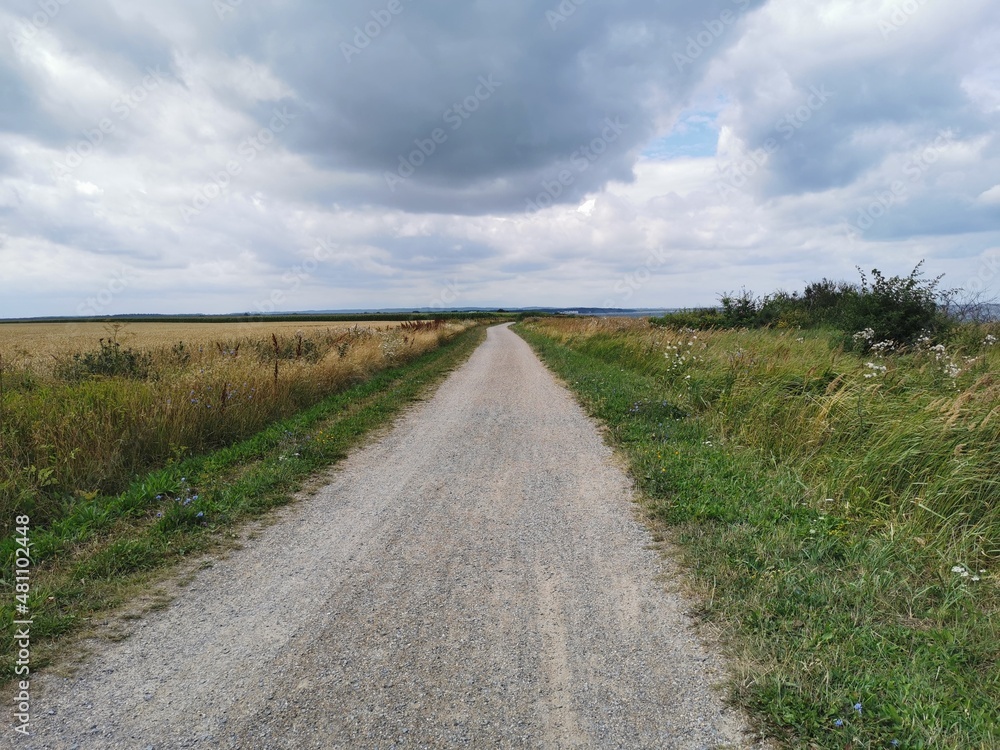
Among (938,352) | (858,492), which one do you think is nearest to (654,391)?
(938,352)

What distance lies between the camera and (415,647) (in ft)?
9.61

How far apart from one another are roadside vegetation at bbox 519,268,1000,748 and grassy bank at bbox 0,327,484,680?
12.7 ft

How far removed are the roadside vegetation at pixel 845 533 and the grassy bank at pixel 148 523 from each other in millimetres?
3872

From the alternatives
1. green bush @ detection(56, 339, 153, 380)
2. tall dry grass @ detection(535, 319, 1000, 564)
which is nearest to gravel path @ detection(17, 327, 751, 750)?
tall dry grass @ detection(535, 319, 1000, 564)

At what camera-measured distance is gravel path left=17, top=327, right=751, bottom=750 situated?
93.1 inches

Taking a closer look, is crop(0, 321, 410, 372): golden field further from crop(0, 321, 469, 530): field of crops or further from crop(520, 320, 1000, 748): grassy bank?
crop(520, 320, 1000, 748): grassy bank

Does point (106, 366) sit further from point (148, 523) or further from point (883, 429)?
point (883, 429)

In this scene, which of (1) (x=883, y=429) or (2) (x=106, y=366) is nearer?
(1) (x=883, y=429)

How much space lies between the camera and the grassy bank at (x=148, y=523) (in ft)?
10.9

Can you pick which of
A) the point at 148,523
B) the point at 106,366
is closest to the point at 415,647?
the point at 148,523

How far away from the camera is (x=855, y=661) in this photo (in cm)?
272

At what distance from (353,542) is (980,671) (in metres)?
4.08

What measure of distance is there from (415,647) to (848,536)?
357 cm

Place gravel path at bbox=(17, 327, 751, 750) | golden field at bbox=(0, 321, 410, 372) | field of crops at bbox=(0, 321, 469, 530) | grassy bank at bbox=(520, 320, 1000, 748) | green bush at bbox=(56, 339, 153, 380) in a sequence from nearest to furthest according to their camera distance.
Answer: gravel path at bbox=(17, 327, 751, 750), grassy bank at bbox=(520, 320, 1000, 748), field of crops at bbox=(0, 321, 469, 530), green bush at bbox=(56, 339, 153, 380), golden field at bbox=(0, 321, 410, 372)
